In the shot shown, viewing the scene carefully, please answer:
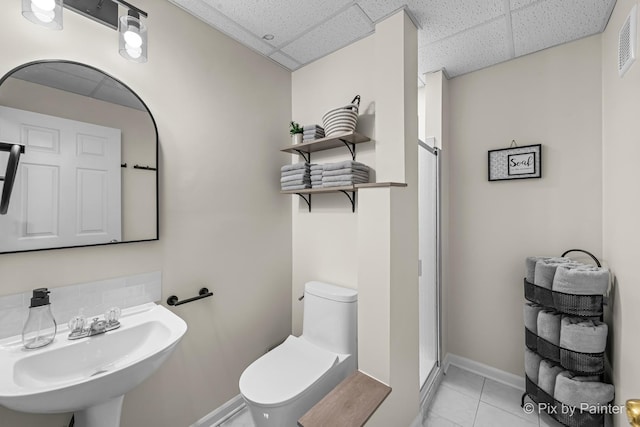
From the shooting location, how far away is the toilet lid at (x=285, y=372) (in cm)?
130

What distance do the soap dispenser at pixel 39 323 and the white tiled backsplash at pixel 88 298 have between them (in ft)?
0.28

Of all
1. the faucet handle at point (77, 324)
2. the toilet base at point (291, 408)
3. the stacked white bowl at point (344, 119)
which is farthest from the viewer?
the stacked white bowl at point (344, 119)

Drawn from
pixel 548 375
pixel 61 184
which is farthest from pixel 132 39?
pixel 548 375

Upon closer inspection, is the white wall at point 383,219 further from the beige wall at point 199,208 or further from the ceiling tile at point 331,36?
the beige wall at point 199,208

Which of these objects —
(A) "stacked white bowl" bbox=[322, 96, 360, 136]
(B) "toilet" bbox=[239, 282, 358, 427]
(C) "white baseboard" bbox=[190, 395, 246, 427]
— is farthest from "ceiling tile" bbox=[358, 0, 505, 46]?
(C) "white baseboard" bbox=[190, 395, 246, 427]

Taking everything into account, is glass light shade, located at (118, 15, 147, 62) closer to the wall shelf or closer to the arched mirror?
the arched mirror

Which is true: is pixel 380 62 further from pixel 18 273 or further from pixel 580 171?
pixel 18 273

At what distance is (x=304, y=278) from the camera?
2.15 m

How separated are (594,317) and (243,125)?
247cm

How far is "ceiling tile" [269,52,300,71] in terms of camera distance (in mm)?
2030

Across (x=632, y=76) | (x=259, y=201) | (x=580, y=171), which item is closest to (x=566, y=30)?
(x=632, y=76)

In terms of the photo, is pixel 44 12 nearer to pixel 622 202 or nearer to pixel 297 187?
pixel 297 187

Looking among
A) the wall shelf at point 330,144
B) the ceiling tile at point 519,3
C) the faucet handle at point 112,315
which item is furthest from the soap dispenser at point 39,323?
the ceiling tile at point 519,3

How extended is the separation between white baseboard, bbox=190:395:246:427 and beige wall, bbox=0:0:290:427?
39 mm
